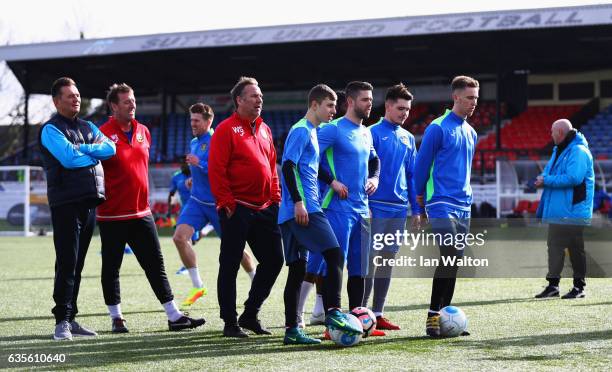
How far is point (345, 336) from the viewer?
6.63 meters

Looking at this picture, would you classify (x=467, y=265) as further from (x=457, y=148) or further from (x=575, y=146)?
(x=575, y=146)

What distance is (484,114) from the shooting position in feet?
122

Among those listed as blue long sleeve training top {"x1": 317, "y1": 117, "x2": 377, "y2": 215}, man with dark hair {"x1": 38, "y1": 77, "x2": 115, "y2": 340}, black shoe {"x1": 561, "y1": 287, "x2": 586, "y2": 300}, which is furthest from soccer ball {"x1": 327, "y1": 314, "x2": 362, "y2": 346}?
black shoe {"x1": 561, "y1": 287, "x2": 586, "y2": 300}

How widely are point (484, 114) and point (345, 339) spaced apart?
31.6 meters

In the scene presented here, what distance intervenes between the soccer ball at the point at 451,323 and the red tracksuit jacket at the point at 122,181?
260 centimetres

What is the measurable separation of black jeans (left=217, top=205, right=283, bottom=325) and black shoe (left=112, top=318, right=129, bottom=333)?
3.05 ft

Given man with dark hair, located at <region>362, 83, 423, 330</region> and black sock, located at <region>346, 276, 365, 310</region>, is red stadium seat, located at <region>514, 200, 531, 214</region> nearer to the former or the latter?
man with dark hair, located at <region>362, 83, 423, 330</region>

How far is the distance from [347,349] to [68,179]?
2.52 metres

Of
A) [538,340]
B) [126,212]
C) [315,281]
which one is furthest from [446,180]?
[126,212]

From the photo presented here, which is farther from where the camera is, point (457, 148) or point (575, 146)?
point (575, 146)

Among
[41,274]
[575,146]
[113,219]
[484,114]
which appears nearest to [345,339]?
[113,219]

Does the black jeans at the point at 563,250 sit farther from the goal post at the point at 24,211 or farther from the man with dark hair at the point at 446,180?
the goal post at the point at 24,211

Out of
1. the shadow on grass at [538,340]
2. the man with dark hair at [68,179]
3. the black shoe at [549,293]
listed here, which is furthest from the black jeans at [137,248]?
the black shoe at [549,293]

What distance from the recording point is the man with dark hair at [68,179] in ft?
23.6
